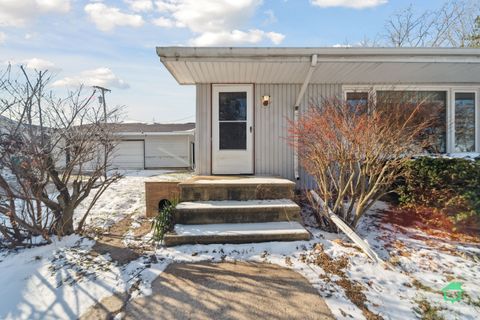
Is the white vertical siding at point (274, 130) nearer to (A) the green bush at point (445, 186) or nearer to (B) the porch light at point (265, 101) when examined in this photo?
(B) the porch light at point (265, 101)

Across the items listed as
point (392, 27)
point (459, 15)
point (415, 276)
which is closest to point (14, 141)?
point (415, 276)

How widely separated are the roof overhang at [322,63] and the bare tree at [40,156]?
167cm

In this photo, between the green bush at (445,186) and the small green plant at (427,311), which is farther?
the green bush at (445,186)

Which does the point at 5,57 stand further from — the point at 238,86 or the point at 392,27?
the point at 392,27

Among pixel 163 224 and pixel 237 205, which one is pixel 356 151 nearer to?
pixel 237 205

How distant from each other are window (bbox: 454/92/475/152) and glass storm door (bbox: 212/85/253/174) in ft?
15.7

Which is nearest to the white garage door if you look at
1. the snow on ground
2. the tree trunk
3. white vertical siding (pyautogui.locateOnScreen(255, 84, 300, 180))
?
the snow on ground

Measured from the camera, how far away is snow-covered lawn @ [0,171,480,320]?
2.07 metres

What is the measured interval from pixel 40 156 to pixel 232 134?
361cm

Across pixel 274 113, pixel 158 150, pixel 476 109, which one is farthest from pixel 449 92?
pixel 158 150

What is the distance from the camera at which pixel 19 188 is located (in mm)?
2953

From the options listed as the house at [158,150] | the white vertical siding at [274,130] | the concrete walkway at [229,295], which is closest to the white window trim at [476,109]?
the white vertical siding at [274,130]

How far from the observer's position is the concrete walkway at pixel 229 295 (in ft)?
6.50

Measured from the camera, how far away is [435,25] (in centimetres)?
1341
